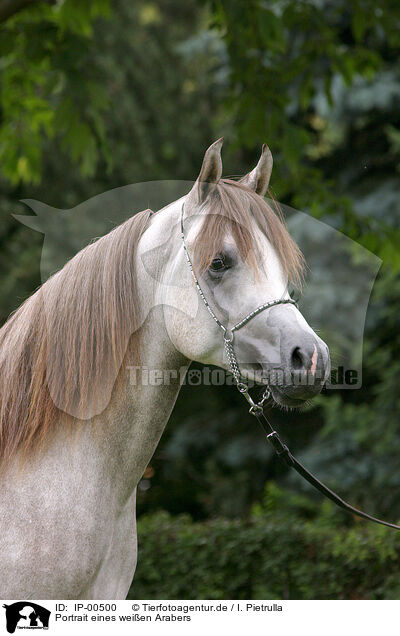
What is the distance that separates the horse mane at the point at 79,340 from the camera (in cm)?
202

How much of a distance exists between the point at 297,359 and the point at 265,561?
3.41 m

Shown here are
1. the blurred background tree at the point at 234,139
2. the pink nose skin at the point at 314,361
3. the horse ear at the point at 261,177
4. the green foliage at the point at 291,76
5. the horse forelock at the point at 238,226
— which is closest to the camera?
the pink nose skin at the point at 314,361

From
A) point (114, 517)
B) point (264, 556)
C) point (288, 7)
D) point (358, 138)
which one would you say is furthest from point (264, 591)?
point (358, 138)

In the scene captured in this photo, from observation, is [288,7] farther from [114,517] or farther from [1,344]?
[114,517]

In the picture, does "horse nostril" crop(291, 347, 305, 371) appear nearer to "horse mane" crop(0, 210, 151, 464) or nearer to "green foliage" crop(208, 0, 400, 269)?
"horse mane" crop(0, 210, 151, 464)

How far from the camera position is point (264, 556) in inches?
187

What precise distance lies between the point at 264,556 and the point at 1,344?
10.8 feet

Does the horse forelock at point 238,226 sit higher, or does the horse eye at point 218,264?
the horse forelock at point 238,226

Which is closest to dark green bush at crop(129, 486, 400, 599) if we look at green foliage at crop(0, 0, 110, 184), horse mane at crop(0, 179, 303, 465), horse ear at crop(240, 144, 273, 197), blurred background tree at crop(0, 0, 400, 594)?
blurred background tree at crop(0, 0, 400, 594)

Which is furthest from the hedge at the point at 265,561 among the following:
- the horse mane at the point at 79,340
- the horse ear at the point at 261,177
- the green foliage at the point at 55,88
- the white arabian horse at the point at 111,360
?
the horse ear at the point at 261,177

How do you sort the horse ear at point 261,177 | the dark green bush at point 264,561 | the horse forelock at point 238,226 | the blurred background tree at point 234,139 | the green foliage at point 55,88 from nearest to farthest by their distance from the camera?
the horse forelock at point 238,226
the horse ear at point 261,177
the green foliage at point 55,88
the blurred background tree at point 234,139
the dark green bush at point 264,561

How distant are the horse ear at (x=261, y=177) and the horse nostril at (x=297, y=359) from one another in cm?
59

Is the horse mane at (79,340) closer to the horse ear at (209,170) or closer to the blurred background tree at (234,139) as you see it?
the horse ear at (209,170)
